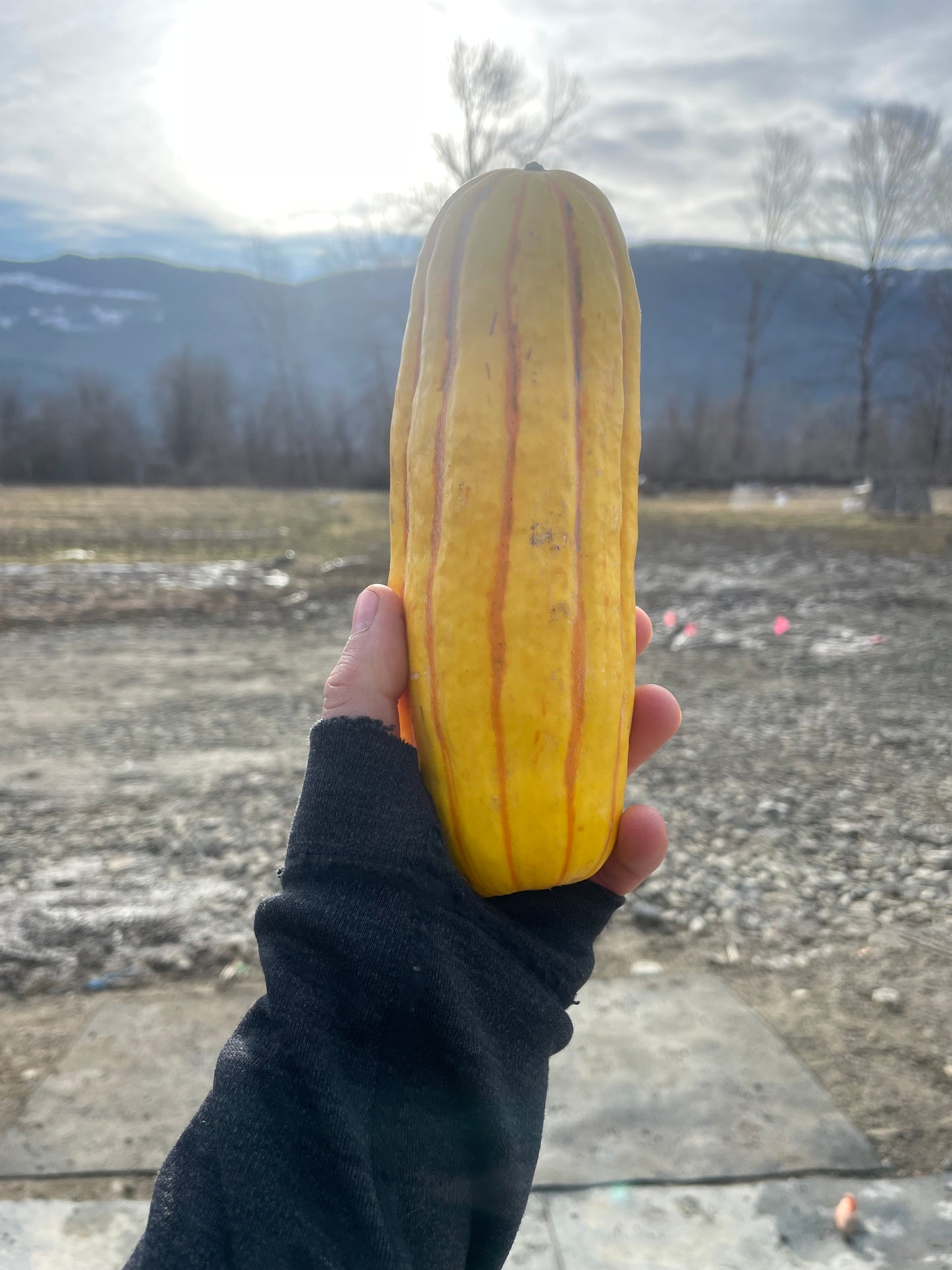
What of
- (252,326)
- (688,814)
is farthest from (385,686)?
(252,326)

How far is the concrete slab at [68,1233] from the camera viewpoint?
6.02 ft

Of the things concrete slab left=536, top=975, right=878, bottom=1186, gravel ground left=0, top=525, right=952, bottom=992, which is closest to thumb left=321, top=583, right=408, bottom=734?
concrete slab left=536, top=975, right=878, bottom=1186

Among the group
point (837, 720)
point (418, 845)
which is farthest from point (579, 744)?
point (837, 720)

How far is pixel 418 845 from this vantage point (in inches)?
48.0

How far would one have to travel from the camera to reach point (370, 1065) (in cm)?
116

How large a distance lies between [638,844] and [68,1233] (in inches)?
64.2

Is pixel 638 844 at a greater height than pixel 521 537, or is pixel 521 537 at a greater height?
pixel 521 537

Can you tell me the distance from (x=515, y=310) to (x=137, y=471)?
4262 centimetres

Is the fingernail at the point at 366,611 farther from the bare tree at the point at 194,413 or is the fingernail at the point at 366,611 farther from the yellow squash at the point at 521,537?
the bare tree at the point at 194,413

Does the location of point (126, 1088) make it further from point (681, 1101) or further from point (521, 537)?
point (521, 537)

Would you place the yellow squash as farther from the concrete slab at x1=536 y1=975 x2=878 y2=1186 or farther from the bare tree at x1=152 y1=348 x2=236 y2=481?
the bare tree at x1=152 y1=348 x2=236 y2=481

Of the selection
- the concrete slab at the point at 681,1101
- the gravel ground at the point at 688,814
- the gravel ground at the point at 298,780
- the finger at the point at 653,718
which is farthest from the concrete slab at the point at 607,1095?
the finger at the point at 653,718

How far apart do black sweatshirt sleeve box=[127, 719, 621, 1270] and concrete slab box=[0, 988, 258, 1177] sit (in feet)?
4.31

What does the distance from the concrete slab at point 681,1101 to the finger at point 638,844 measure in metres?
1.09
